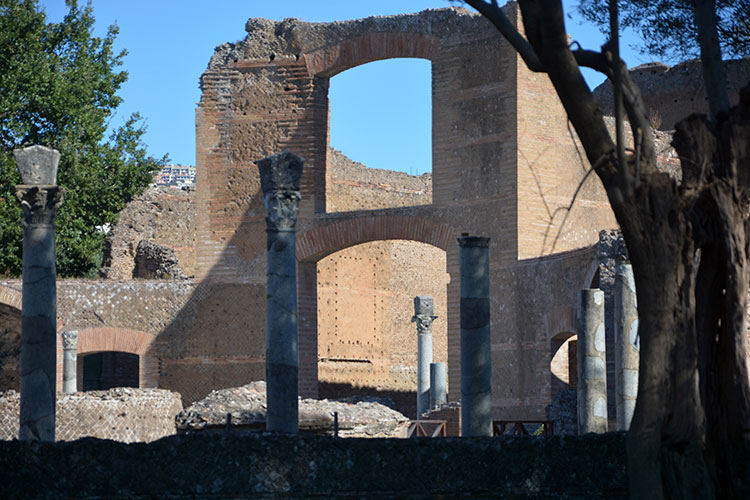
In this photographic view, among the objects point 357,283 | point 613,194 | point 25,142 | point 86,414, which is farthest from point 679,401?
point 25,142

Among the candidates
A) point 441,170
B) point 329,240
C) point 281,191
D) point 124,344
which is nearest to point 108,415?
point 281,191

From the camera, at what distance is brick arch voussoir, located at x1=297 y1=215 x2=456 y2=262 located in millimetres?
19516

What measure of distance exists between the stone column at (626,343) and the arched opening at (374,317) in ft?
38.5

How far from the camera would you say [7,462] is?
6.80m

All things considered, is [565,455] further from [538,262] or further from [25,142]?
[25,142]

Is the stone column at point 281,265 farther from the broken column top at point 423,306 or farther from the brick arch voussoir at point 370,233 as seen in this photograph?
the broken column top at point 423,306

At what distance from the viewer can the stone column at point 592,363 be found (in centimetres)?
1374

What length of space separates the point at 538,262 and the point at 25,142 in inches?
515

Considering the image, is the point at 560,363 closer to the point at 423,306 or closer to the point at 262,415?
the point at 423,306

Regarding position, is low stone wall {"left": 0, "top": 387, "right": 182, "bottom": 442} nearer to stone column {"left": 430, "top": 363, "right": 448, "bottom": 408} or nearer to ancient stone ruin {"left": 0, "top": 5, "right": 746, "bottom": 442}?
ancient stone ruin {"left": 0, "top": 5, "right": 746, "bottom": 442}

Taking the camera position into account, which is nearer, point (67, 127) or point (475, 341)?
point (475, 341)

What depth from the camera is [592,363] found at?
45.6 ft

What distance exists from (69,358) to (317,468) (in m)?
14.2

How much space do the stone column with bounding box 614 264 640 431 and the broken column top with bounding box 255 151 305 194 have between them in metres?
4.58
